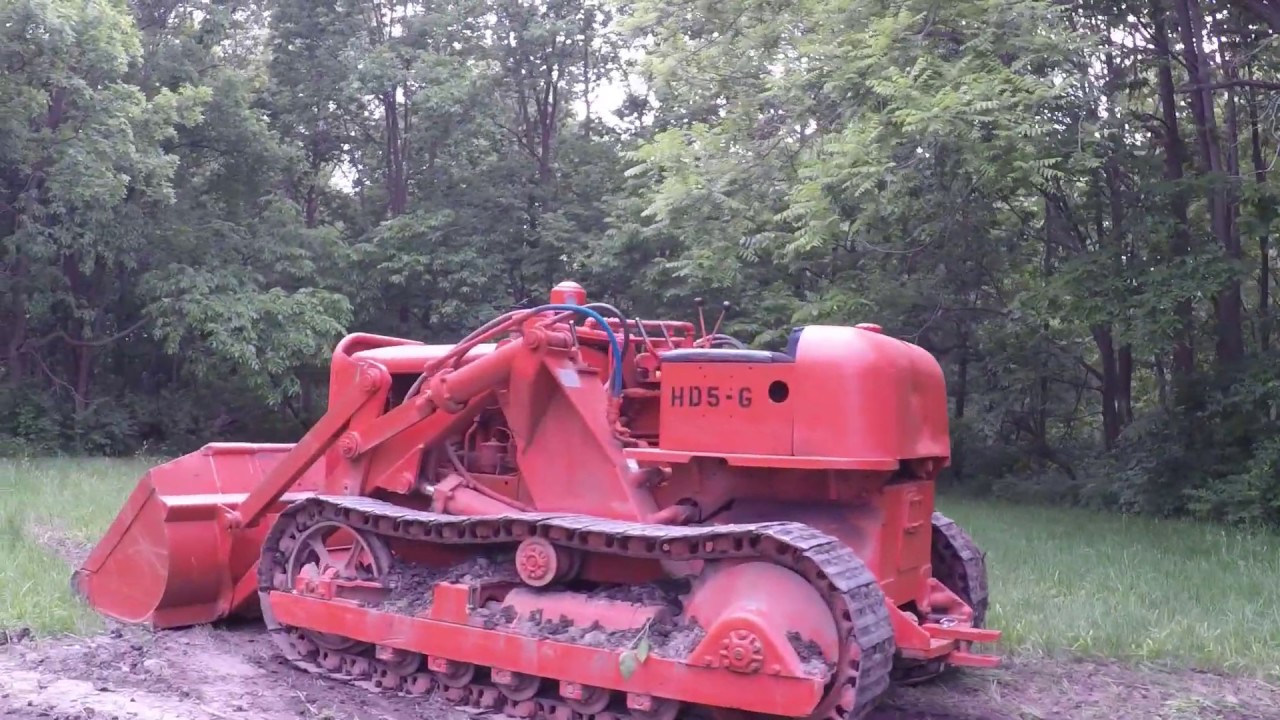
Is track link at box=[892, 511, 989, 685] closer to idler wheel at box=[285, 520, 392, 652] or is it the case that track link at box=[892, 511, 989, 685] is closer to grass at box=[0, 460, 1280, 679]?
grass at box=[0, 460, 1280, 679]

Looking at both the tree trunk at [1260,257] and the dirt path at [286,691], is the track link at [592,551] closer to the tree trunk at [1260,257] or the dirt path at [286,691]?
the dirt path at [286,691]

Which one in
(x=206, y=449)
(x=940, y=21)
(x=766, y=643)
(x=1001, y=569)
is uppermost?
(x=940, y=21)

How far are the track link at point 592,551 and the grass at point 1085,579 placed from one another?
1429mm

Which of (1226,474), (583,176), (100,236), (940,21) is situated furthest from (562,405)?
(583,176)

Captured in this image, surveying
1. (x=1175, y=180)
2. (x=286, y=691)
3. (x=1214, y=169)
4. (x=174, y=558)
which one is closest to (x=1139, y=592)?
(x=286, y=691)

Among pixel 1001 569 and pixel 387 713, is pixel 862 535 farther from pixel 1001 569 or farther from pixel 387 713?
pixel 1001 569

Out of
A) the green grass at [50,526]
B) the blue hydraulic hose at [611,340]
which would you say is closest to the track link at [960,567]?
the blue hydraulic hose at [611,340]

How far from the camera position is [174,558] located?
7121 millimetres

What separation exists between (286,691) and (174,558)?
4.82ft

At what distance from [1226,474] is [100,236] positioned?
55.6 ft

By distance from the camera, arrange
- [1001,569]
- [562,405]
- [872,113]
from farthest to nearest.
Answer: [872,113] → [1001,569] → [562,405]

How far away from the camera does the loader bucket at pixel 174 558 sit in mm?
7164

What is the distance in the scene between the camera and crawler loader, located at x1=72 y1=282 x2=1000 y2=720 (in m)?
5.07

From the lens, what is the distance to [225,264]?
21.8 meters
